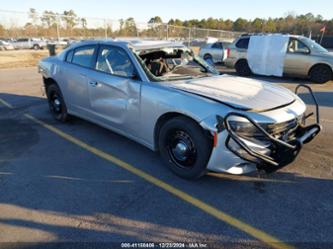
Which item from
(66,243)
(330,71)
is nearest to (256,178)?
(66,243)

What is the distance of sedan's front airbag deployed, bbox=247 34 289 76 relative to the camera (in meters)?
11.7

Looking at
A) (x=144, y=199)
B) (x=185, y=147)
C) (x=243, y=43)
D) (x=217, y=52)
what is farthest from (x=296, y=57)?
(x=144, y=199)

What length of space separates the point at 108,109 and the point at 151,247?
246cm

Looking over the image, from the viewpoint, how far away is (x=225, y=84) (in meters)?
3.97

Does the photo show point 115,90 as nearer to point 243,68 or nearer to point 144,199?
point 144,199

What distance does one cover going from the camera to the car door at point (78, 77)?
4.84 m

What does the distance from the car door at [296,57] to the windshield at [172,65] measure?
8037 mm

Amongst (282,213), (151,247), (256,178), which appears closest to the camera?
(151,247)

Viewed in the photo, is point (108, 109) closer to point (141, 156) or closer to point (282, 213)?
point (141, 156)

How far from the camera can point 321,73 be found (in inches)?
435

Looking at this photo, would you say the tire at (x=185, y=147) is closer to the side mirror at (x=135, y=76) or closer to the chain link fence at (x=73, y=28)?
the side mirror at (x=135, y=76)

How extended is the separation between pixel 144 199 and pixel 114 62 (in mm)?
2193

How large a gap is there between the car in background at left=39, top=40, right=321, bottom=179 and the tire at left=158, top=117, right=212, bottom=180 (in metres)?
0.01

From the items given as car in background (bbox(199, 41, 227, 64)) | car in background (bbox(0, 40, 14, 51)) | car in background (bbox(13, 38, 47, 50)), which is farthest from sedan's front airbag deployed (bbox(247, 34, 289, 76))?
car in background (bbox(0, 40, 14, 51))
